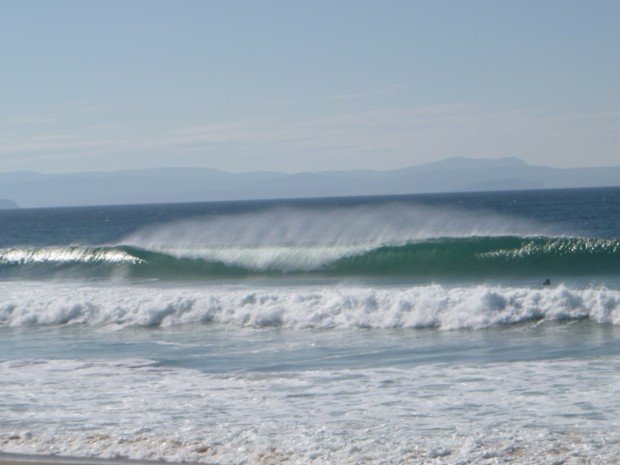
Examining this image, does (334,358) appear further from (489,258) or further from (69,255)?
(69,255)

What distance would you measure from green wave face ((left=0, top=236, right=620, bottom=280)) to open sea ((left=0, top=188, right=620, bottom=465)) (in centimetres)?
6

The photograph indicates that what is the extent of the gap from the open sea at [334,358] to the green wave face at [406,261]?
57 mm

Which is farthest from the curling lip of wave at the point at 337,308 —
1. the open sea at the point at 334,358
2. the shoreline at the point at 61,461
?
the shoreline at the point at 61,461

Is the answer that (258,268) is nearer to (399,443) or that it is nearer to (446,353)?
(446,353)

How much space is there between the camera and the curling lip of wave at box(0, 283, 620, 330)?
13688 millimetres

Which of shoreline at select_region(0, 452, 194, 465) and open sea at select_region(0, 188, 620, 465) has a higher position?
open sea at select_region(0, 188, 620, 465)

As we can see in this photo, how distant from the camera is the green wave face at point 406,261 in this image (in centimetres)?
2156

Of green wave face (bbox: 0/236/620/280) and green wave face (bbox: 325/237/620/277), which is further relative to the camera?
green wave face (bbox: 0/236/620/280)

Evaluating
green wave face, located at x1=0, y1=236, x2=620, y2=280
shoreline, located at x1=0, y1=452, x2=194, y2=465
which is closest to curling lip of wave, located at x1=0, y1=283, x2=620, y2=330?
green wave face, located at x1=0, y1=236, x2=620, y2=280

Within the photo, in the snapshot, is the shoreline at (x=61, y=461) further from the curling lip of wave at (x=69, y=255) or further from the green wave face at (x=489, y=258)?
the curling lip of wave at (x=69, y=255)

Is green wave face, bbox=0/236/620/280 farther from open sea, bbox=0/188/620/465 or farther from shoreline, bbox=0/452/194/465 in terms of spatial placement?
shoreline, bbox=0/452/194/465

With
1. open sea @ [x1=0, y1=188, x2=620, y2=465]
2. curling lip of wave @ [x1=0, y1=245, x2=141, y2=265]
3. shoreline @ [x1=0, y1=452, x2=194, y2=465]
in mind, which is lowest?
shoreline @ [x1=0, y1=452, x2=194, y2=465]

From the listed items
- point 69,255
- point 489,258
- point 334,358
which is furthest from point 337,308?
point 69,255

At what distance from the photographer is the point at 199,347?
1244 centimetres
